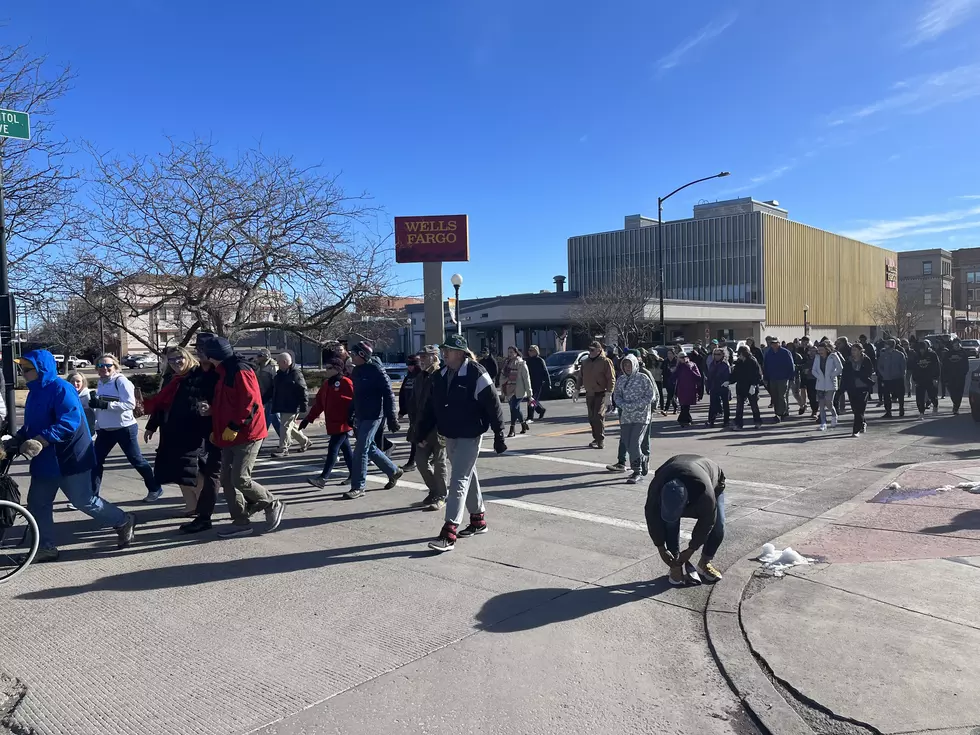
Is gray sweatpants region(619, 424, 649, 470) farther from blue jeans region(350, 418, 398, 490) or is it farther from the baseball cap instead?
the baseball cap

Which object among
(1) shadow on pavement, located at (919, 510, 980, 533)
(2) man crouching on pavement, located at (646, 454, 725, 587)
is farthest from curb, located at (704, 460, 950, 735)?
(1) shadow on pavement, located at (919, 510, 980, 533)

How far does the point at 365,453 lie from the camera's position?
26.3ft

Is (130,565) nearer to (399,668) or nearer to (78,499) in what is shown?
(78,499)

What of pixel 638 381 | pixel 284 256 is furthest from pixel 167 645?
pixel 284 256

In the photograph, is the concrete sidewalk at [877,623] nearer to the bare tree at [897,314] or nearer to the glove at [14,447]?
A: the glove at [14,447]

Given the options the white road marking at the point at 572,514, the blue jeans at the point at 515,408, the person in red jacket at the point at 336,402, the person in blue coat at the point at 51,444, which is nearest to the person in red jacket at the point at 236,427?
the person in blue coat at the point at 51,444

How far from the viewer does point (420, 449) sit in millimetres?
7379

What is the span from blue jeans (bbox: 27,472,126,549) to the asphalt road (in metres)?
0.31

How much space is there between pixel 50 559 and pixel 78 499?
0.51 m

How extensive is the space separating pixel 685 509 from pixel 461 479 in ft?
6.76

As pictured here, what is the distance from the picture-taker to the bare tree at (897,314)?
70.2m

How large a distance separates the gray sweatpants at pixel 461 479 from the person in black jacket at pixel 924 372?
12.3 m

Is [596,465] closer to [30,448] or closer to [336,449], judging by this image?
[336,449]

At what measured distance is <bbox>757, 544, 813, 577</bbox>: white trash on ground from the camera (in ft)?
17.3
